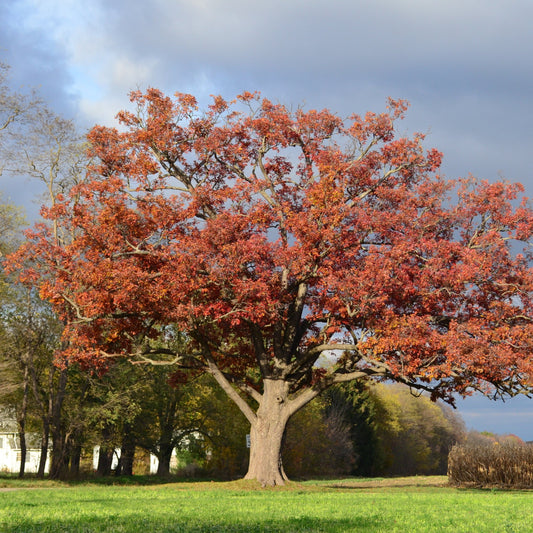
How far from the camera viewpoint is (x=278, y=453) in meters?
26.8

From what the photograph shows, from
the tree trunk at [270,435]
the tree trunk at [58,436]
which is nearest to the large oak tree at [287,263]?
the tree trunk at [270,435]

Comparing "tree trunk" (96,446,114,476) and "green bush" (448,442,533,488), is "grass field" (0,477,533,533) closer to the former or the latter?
"green bush" (448,442,533,488)

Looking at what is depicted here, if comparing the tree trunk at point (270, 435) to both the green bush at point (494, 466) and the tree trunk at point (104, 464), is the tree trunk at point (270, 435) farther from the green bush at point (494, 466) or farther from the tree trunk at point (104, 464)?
the tree trunk at point (104, 464)

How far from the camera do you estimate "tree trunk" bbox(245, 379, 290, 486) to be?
86.6ft

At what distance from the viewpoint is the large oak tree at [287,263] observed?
950 inches

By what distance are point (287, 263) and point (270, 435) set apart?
24.0 ft

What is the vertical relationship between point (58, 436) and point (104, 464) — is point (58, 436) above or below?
above

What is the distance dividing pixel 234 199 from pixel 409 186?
8.20m

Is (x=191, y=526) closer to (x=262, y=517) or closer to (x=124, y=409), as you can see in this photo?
(x=262, y=517)

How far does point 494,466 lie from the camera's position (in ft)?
109

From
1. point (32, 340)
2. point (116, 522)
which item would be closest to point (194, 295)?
point (116, 522)

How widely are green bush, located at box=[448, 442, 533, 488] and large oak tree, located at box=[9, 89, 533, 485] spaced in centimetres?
900

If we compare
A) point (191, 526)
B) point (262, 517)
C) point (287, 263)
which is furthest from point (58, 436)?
point (191, 526)

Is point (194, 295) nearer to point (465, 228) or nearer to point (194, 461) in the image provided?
point (465, 228)
